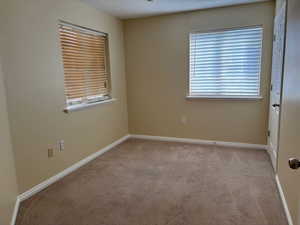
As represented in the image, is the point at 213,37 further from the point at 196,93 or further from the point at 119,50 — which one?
the point at 119,50

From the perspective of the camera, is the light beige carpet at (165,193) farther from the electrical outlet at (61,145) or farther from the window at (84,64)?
the window at (84,64)

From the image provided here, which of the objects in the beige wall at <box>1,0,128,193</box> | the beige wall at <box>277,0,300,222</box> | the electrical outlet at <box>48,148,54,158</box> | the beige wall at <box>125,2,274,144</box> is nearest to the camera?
the beige wall at <box>277,0,300,222</box>

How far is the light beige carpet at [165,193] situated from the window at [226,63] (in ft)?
3.55

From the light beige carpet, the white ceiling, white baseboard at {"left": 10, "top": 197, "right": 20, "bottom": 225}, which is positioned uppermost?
the white ceiling

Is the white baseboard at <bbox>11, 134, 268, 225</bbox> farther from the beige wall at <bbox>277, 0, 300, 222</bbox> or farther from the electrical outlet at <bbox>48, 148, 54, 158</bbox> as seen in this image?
the beige wall at <bbox>277, 0, 300, 222</bbox>

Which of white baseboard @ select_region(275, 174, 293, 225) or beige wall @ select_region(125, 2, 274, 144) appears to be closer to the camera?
white baseboard @ select_region(275, 174, 293, 225)

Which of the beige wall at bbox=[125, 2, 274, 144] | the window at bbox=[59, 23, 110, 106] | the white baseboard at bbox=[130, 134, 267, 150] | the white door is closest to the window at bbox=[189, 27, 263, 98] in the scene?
the beige wall at bbox=[125, 2, 274, 144]

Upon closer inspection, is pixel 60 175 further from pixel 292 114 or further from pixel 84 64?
pixel 292 114

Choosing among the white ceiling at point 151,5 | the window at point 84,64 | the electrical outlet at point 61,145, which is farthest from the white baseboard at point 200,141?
the white ceiling at point 151,5

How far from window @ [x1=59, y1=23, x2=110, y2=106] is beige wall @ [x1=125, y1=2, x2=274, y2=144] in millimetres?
710

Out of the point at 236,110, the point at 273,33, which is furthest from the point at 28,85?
the point at 273,33

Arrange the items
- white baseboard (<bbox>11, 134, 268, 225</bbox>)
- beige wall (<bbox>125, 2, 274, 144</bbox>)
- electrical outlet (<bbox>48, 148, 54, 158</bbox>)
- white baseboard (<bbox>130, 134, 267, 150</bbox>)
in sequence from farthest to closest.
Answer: white baseboard (<bbox>130, 134, 267, 150</bbox>) → beige wall (<bbox>125, 2, 274, 144</bbox>) → electrical outlet (<bbox>48, 148, 54, 158</bbox>) → white baseboard (<bbox>11, 134, 268, 225</bbox>)

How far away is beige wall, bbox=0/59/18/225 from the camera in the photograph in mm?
1725

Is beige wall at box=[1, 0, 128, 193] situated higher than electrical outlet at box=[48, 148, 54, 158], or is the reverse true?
beige wall at box=[1, 0, 128, 193]
